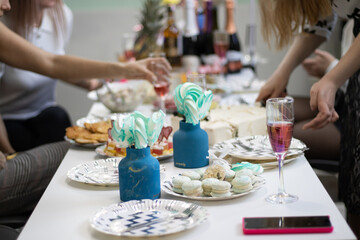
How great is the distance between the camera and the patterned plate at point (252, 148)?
124 centimetres

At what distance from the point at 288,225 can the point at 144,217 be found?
26cm

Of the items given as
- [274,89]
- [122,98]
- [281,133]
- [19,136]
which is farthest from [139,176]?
[19,136]

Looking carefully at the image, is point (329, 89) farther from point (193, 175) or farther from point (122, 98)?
point (122, 98)

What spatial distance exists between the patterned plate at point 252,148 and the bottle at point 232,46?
1367mm

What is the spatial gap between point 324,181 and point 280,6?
1.24m

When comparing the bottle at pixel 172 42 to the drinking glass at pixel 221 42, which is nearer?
the drinking glass at pixel 221 42

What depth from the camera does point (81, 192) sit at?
1.13 m

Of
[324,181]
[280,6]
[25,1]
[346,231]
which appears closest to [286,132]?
[346,231]

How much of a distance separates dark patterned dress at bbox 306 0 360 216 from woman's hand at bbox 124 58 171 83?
0.52 meters

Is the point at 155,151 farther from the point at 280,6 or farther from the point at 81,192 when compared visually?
the point at 280,6

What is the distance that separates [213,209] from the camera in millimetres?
991

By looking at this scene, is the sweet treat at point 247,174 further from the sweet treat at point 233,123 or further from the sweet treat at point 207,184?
the sweet treat at point 233,123

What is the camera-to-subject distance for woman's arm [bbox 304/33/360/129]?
132 centimetres

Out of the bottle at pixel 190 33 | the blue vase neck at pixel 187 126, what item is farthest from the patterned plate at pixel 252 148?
the bottle at pixel 190 33
